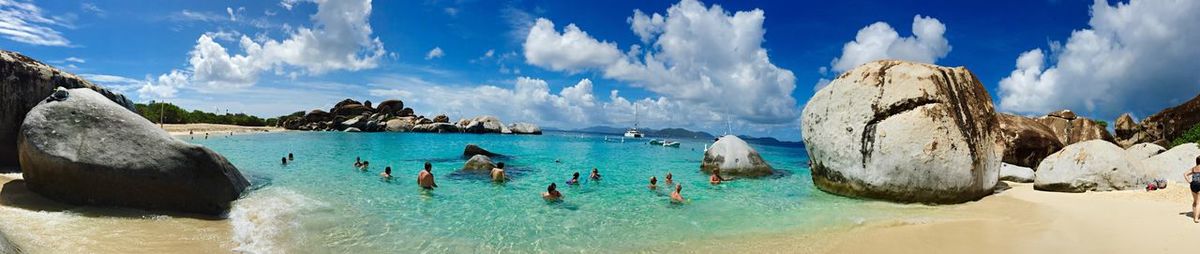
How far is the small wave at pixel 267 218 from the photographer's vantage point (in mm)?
9578

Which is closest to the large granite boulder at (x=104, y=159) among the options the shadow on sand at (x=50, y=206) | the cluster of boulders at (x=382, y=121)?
the shadow on sand at (x=50, y=206)

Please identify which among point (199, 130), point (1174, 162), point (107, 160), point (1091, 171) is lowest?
point (199, 130)

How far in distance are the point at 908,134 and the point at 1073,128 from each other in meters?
20.4

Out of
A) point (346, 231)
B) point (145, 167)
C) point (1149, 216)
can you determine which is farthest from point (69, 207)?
point (1149, 216)

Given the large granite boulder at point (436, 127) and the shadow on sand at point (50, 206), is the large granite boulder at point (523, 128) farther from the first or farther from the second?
the shadow on sand at point (50, 206)

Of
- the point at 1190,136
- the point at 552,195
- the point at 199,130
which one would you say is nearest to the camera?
the point at 552,195

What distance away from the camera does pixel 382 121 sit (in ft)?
338

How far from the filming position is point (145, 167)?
1052 cm

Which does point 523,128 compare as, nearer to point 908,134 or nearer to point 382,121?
point 382,121

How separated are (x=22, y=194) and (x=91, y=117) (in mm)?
1898

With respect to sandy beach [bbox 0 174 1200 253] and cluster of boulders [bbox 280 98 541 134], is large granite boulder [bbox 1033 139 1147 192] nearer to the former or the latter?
sandy beach [bbox 0 174 1200 253]

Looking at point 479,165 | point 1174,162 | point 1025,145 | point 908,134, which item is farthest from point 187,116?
A: point 1174,162

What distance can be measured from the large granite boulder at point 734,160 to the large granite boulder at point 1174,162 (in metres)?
13.6

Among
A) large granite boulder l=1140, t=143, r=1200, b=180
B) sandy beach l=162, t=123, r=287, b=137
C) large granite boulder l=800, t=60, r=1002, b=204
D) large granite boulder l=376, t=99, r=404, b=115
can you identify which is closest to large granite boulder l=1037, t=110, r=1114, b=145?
large granite boulder l=1140, t=143, r=1200, b=180
